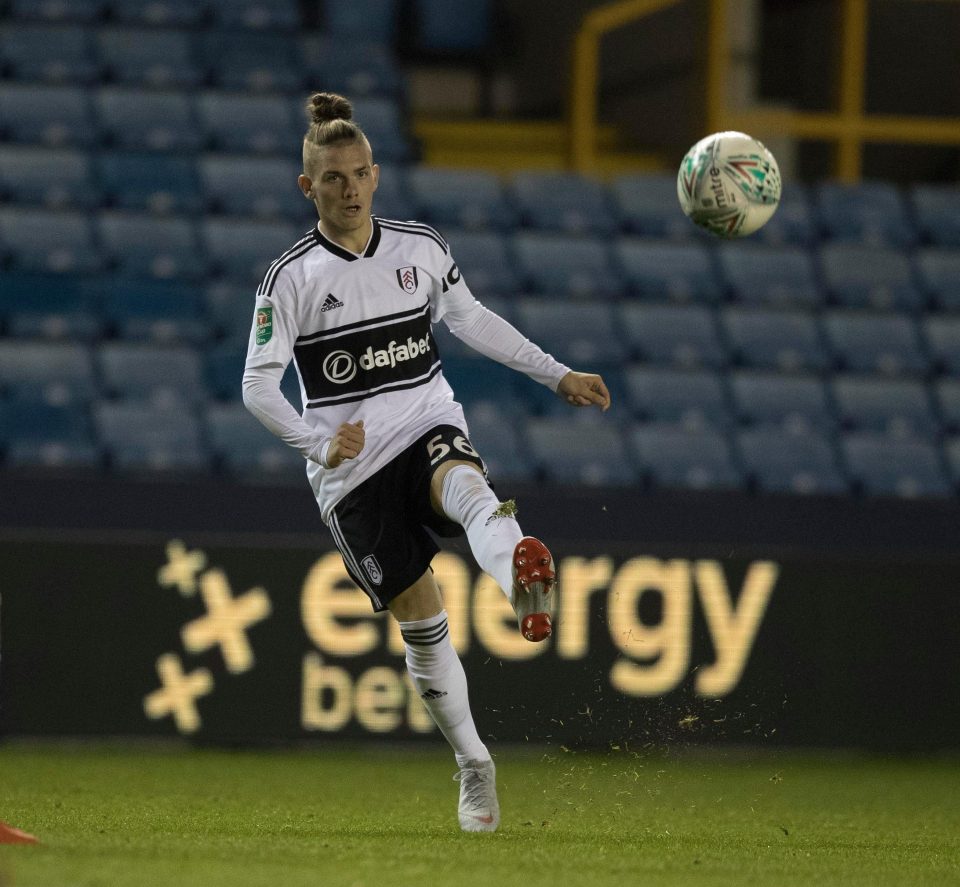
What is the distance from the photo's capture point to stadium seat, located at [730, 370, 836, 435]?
1048 centimetres

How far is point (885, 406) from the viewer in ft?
35.5

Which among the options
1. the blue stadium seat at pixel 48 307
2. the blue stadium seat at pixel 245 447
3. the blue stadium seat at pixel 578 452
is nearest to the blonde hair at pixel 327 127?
the blue stadium seat at pixel 245 447

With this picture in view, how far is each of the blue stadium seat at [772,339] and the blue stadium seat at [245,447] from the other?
313 cm

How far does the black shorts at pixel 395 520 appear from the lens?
5.50m

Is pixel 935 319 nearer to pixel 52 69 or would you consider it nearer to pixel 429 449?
pixel 52 69

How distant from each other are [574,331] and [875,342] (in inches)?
83.6

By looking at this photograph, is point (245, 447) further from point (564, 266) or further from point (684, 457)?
point (564, 266)

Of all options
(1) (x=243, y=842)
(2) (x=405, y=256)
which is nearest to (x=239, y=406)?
(2) (x=405, y=256)

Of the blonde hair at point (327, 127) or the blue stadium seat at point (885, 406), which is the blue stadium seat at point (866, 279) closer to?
the blue stadium seat at point (885, 406)

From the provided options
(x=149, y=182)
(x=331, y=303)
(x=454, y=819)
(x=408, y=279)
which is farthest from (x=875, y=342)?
(x=331, y=303)

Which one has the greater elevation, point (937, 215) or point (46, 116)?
point (46, 116)

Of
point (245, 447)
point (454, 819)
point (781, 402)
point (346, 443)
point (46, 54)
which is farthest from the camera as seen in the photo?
point (46, 54)

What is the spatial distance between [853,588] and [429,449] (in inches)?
150

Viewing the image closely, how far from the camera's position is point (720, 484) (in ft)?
32.6
